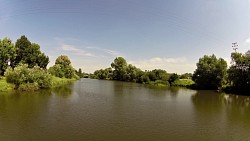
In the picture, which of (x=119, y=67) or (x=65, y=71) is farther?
(x=119, y=67)

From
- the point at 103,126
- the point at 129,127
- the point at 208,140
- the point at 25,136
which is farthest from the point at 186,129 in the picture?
the point at 25,136

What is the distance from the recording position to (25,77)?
1598 inches

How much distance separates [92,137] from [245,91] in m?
55.8

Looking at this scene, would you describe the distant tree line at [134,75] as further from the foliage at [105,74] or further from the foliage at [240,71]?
the foliage at [240,71]

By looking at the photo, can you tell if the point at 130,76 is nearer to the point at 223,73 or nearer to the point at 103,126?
the point at 223,73

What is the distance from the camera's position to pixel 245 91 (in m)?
55.2

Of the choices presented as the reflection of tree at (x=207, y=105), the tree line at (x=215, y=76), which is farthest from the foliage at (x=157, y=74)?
the reflection of tree at (x=207, y=105)

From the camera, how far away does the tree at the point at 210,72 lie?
66875mm

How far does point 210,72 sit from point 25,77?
5990 centimetres

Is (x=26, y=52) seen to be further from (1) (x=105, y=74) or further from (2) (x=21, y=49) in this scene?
(1) (x=105, y=74)

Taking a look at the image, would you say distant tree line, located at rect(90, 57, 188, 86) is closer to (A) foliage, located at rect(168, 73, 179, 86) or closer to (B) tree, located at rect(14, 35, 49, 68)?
(A) foliage, located at rect(168, 73, 179, 86)

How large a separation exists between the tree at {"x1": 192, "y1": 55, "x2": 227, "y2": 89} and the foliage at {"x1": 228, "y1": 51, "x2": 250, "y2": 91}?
6797 mm

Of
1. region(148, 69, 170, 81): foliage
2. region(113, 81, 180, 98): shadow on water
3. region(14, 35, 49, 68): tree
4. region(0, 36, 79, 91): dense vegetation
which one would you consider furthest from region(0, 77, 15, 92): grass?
region(148, 69, 170, 81): foliage

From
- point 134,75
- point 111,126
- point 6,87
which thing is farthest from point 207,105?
point 134,75
